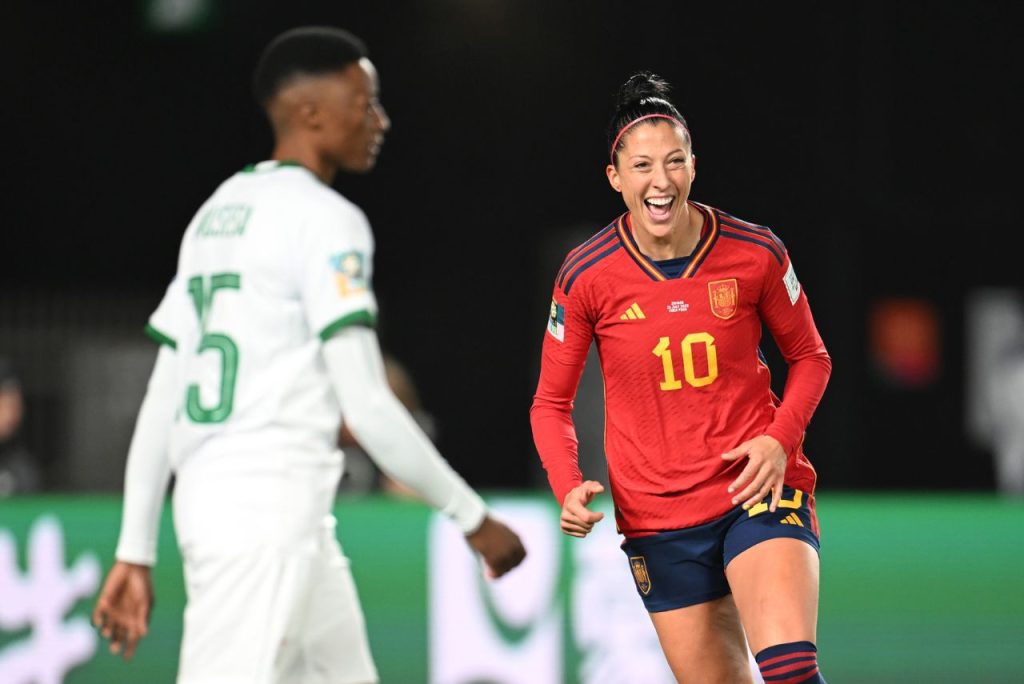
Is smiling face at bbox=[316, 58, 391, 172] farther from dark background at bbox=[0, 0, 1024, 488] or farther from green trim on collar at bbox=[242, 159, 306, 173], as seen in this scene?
dark background at bbox=[0, 0, 1024, 488]

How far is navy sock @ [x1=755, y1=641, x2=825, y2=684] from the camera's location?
403 centimetres

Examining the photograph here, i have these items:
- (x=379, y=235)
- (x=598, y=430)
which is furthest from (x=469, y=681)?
(x=379, y=235)

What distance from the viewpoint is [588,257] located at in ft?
14.8

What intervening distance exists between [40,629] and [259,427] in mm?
4035

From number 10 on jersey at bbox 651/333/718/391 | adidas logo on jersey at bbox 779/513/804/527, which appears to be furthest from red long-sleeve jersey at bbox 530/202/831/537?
adidas logo on jersey at bbox 779/513/804/527

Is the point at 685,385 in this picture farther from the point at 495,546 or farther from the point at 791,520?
the point at 495,546

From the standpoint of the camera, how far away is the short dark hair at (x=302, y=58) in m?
3.78

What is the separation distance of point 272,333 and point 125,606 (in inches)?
32.0

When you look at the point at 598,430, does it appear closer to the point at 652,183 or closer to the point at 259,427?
the point at 652,183

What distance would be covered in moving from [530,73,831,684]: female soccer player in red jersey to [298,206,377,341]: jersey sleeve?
3.42 feet

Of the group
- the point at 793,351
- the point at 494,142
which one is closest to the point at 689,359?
the point at 793,351

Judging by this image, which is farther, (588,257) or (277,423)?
(588,257)

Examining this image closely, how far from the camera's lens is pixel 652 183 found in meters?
4.32

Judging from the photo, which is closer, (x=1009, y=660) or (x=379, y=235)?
(x=1009, y=660)
